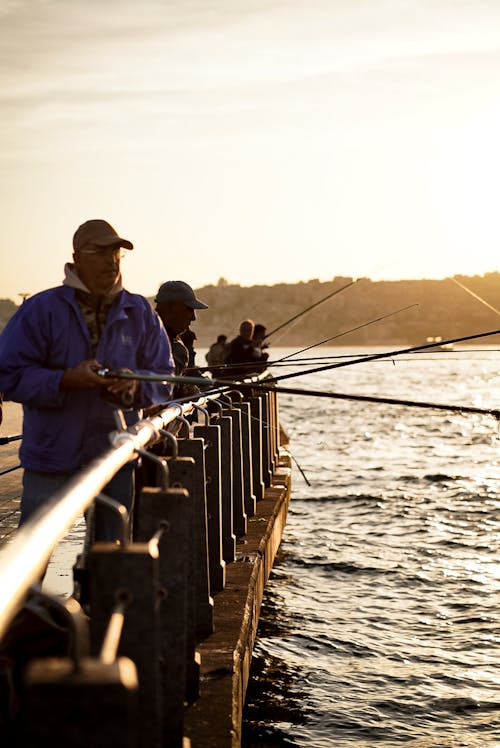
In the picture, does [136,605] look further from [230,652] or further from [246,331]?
[246,331]

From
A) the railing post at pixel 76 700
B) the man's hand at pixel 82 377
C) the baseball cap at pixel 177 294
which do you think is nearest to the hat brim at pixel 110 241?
the man's hand at pixel 82 377

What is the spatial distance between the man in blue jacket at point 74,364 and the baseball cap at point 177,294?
2.40 meters

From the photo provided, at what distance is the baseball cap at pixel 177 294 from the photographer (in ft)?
20.6

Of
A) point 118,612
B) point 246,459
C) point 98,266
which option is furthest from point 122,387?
point 246,459

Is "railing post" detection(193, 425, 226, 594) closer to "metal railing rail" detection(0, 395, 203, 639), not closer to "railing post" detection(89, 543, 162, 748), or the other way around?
"metal railing rail" detection(0, 395, 203, 639)

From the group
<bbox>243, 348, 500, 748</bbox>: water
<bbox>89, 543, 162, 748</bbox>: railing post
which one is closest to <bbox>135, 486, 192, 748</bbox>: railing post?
<bbox>89, 543, 162, 748</bbox>: railing post

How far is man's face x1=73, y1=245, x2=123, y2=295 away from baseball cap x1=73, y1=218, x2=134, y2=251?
0.02 m

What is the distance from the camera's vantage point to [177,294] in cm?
631

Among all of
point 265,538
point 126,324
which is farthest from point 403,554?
point 126,324

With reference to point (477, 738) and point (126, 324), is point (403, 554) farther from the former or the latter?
point (126, 324)

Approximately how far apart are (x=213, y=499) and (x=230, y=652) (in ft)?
3.44

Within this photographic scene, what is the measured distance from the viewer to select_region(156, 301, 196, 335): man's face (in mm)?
6277

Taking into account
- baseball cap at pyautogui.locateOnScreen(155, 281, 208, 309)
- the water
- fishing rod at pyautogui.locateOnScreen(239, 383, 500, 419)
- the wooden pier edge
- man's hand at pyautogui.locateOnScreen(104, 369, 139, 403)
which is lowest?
the water

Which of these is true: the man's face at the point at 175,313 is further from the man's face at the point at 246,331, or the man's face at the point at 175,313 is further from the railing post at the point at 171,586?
the man's face at the point at 246,331
